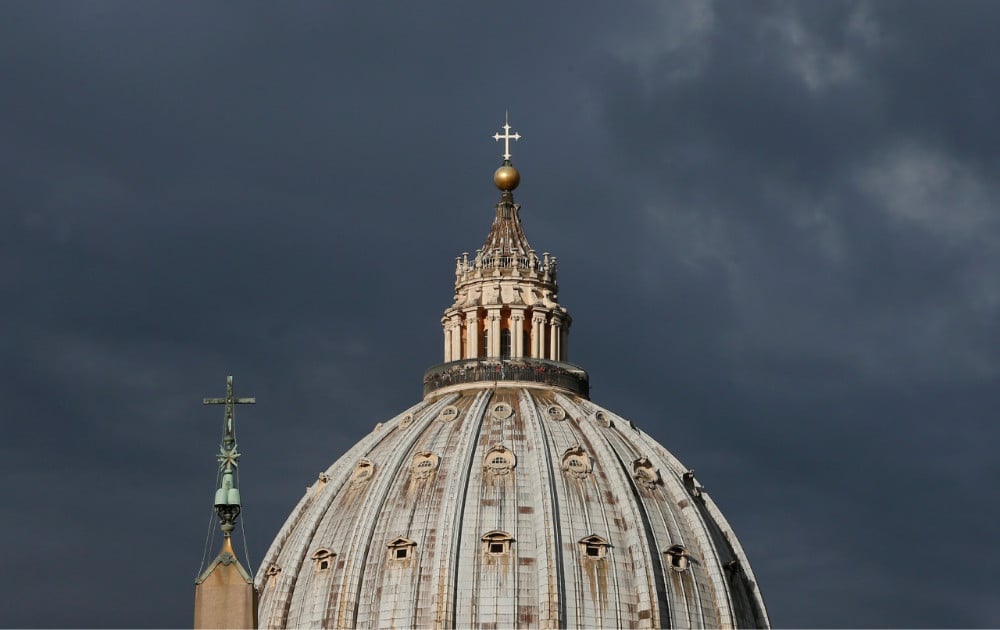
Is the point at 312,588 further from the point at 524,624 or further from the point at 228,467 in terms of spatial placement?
the point at 228,467

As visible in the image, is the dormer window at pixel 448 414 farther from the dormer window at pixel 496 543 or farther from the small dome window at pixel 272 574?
the small dome window at pixel 272 574

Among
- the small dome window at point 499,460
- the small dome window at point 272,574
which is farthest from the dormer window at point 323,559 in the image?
the small dome window at point 499,460

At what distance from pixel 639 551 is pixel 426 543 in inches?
391

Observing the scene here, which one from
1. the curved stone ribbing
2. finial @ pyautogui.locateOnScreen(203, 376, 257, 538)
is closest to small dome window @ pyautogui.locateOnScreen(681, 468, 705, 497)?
the curved stone ribbing

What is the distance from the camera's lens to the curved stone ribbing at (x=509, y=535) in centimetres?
14025

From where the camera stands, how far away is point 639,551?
140875 mm

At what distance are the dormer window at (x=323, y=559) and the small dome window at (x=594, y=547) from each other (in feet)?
40.9

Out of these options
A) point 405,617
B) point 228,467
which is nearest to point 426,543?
point 405,617

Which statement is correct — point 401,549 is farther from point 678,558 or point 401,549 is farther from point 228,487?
point 228,487

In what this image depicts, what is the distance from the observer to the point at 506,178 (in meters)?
157

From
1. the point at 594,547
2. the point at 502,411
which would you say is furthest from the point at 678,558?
the point at 502,411

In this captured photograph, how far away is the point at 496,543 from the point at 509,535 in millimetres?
761

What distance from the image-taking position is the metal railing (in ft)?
495

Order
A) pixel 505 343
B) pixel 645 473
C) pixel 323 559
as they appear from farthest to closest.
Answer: pixel 505 343, pixel 645 473, pixel 323 559
